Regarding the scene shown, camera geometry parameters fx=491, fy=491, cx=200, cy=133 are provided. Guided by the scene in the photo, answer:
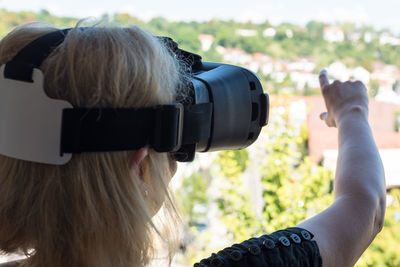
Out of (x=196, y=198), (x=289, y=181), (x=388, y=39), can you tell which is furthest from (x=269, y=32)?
(x=196, y=198)

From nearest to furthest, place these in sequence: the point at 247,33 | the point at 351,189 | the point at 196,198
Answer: the point at 351,189 < the point at 247,33 < the point at 196,198

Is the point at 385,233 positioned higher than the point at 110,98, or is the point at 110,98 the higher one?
the point at 110,98

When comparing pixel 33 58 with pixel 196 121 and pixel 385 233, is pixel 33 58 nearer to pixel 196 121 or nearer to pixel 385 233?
pixel 196 121

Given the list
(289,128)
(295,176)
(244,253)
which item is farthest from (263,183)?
(244,253)

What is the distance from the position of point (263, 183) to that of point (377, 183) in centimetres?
181

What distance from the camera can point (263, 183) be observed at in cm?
252

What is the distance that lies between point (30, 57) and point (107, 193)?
175 mm

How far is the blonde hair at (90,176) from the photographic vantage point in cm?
53

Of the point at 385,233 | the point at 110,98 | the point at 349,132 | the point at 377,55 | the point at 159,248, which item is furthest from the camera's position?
the point at 377,55

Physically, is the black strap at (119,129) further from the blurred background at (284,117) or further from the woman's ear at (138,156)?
the blurred background at (284,117)

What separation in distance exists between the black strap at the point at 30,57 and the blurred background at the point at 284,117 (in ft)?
4.71

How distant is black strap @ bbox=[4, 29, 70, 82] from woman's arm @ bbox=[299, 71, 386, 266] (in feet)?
1.30

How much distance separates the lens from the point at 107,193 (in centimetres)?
57

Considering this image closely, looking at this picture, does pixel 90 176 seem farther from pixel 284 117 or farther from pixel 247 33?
pixel 247 33
